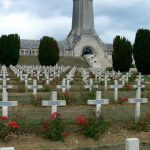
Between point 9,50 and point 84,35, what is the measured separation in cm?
3809

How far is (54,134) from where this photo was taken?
26.2 ft

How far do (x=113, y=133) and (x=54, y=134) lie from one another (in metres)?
1.45

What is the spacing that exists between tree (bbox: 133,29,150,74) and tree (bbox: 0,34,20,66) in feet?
47.2

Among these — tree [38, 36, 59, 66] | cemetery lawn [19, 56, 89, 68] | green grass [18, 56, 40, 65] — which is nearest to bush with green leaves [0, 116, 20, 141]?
tree [38, 36, 59, 66]

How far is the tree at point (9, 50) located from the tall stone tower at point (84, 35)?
118 ft

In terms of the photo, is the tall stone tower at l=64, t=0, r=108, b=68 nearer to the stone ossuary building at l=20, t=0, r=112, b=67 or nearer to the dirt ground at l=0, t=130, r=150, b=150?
the stone ossuary building at l=20, t=0, r=112, b=67

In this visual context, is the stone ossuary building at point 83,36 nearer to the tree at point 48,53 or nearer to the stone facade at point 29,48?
the stone facade at point 29,48

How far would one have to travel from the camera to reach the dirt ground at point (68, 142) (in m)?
7.70

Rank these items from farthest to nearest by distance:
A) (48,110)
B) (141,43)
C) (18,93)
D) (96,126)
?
(141,43) < (18,93) < (48,110) < (96,126)

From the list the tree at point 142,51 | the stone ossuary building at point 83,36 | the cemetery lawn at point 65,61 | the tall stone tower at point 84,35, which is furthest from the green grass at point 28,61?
the tall stone tower at point 84,35

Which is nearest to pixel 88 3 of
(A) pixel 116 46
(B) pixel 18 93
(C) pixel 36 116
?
(A) pixel 116 46

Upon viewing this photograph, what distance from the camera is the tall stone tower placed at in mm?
80250

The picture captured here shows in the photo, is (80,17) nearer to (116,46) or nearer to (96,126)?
(116,46)

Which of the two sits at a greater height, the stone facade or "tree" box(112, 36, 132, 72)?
the stone facade
